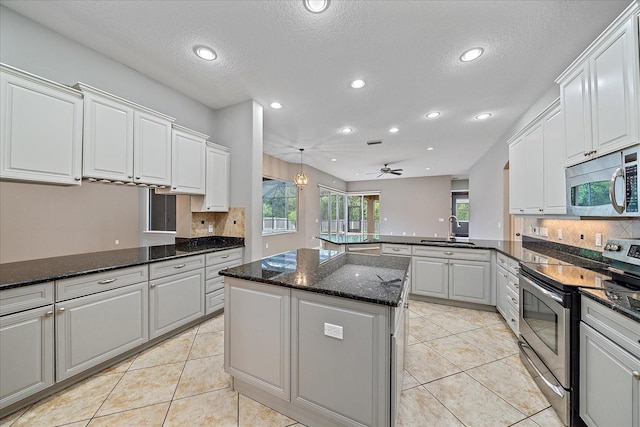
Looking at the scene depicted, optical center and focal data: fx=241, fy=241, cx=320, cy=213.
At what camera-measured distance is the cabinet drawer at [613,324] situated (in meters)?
1.08

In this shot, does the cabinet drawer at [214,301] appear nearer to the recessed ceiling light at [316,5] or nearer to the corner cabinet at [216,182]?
the corner cabinet at [216,182]

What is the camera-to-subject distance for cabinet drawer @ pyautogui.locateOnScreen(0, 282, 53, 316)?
58.8 inches

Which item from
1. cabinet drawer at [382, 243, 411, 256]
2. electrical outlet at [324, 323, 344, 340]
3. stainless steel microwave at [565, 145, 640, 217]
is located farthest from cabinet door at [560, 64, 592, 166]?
electrical outlet at [324, 323, 344, 340]

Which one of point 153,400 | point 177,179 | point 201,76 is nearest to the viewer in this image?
point 153,400

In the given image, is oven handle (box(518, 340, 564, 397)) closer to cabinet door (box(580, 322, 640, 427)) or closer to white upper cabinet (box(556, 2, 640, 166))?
cabinet door (box(580, 322, 640, 427))

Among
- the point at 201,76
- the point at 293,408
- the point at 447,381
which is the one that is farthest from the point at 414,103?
the point at 293,408

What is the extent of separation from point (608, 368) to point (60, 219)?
5.20 meters

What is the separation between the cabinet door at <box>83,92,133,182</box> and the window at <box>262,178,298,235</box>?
3.84 meters

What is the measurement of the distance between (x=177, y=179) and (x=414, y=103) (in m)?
3.19

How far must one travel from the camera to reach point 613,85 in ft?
5.03

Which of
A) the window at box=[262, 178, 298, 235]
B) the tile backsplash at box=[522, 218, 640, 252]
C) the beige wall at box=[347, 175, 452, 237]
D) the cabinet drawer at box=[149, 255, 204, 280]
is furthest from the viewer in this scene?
the beige wall at box=[347, 175, 452, 237]

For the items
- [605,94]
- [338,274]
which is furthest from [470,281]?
[338,274]

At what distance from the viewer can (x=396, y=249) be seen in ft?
12.3

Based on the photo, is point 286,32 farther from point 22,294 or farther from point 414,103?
point 22,294
